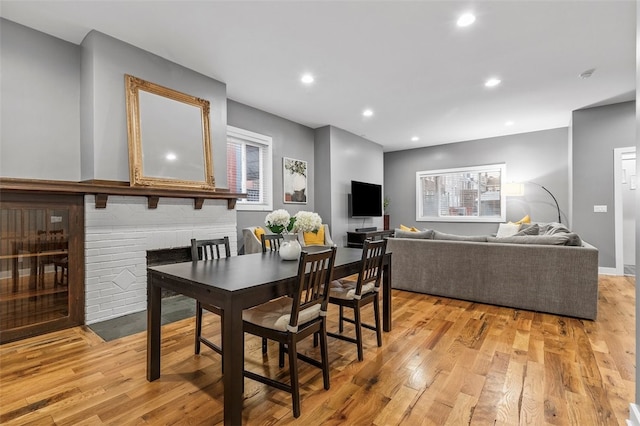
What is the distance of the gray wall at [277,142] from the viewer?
189 inches

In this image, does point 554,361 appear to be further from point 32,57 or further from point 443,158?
Result: point 443,158

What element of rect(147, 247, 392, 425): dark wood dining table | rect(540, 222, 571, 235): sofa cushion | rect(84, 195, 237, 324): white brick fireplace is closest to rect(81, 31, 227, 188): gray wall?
rect(84, 195, 237, 324): white brick fireplace

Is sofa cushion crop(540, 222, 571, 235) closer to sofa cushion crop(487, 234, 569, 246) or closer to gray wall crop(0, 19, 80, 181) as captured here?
sofa cushion crop(487, 234, 569, 246)

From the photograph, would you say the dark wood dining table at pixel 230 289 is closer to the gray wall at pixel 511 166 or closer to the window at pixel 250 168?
the window at pixel 250 168

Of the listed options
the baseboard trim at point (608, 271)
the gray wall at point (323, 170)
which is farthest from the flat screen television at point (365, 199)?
the baseboard trim at point (608, 271)

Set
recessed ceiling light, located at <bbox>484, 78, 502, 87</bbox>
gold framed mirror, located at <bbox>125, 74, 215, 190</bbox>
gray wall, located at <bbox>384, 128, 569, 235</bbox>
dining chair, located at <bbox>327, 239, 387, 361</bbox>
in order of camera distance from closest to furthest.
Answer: dining chair, located at <bbox>327, 239, 387, 361</bbox> → gold framed mirror, located at <bbox>125, 74, 215, 190</bbox> → recessed ceiling light, located at <bbox>484, 78, 502, 87</bbox> → gray wall, located at <bbox>384, 128, 569, 235</bbox>

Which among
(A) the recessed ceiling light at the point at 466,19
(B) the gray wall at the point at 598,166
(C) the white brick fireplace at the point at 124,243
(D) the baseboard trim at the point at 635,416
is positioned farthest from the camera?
(B) the gray wall at the point at 598,166

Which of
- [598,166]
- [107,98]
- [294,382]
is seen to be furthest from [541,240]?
[107,98]

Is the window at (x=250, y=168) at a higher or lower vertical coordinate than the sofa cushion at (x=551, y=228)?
higher

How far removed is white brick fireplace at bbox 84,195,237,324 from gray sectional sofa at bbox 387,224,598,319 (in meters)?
2.79

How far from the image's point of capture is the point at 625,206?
6.11 metres

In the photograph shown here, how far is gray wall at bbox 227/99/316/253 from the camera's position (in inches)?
189

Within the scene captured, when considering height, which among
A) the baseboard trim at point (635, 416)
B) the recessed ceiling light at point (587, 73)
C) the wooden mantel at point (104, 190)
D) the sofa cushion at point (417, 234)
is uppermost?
the recessed ceiling light at point (587, 73)

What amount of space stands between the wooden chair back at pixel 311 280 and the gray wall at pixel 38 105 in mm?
2825
